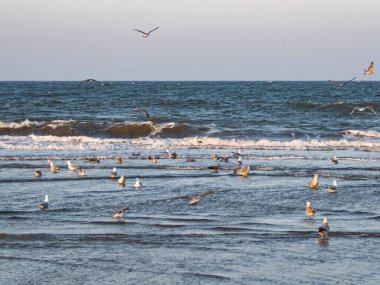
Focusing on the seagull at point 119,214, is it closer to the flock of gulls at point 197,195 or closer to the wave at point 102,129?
the flock of gulls at point 197,195

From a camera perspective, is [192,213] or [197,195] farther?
[197,195]

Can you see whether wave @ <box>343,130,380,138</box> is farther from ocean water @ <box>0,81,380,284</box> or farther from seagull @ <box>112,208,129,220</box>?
seagull @ <box>112,208,129,220</box>

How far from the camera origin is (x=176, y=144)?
3044 centimetres

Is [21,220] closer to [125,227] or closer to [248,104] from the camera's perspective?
[125,227]

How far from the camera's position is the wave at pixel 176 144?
28.7m

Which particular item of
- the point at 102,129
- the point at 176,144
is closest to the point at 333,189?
the point at 176,144

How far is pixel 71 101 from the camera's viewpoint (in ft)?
194

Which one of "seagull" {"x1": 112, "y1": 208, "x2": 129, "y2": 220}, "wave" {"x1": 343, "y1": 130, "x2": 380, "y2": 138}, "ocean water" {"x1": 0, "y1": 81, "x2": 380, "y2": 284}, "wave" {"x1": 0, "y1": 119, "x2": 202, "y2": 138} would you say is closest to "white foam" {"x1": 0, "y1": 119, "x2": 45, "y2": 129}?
"wave" {"x1": 0, "y1": 119, "x2": 202, "y2": 138}

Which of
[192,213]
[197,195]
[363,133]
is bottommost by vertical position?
[192,213]

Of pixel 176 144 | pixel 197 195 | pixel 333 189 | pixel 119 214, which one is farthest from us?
pixel 176 144

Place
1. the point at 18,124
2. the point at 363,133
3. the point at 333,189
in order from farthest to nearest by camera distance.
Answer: the point at 18,124
the point at 363,133
the point at 333,189

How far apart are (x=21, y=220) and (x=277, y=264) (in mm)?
5163

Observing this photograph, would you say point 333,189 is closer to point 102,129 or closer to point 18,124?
point 102,129

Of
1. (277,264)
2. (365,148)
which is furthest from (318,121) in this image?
(277,264)
